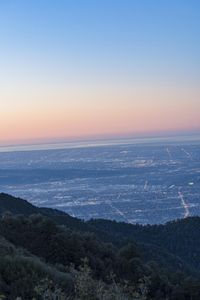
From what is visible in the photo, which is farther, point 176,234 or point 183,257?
point 176,234

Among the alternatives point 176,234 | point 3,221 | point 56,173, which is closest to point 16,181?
point 56,173

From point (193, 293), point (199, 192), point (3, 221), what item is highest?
point (3, 221)

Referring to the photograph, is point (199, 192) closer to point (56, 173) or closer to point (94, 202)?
point (94, 202)

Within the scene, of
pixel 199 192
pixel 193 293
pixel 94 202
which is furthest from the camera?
pixel 199 192

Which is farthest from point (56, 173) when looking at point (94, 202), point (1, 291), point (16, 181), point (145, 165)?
point (1, 291)

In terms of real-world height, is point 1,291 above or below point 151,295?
above

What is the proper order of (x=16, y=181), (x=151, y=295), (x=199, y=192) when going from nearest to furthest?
1. (x=151, y=295)
2. (x=199, y=192)
3. (x=16, y=181)
